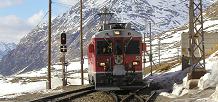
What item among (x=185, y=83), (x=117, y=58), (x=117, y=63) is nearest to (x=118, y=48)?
(x=117, y=58)

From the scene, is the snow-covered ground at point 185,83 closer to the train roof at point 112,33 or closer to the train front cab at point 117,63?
the train front cab at point 117,63

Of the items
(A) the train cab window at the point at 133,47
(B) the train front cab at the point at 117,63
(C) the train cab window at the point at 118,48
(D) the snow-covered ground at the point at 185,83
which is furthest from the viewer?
(A) the train cab window at the point at 133,47

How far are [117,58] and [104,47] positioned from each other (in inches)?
38.9

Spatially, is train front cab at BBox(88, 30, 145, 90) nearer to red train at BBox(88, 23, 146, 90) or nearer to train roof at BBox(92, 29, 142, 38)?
red train at BBox(88, 23, 146, 90)

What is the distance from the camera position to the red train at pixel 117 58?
26.1 m

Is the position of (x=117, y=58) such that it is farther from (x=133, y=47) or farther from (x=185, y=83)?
(x=185, y=83)

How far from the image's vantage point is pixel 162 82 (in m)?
31.2

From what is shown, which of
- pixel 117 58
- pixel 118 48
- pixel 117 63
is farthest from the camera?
pixel 118 48

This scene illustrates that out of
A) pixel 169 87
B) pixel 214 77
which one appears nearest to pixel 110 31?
pixel 169 87

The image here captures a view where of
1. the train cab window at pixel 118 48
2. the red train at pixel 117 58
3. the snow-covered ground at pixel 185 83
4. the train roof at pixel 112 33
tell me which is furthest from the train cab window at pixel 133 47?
the snow-covered ground at pixel 185 83

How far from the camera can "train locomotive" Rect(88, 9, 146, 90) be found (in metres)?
26.1

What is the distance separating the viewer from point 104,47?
26672mm

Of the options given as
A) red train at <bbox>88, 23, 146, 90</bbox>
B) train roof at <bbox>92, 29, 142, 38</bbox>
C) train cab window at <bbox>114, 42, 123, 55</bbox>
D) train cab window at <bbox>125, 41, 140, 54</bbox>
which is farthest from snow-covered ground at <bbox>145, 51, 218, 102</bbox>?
train roof at <bbox>92, 29, 142, 38</bbox>

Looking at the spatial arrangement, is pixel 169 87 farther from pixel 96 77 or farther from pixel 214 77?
pixel 214 77
